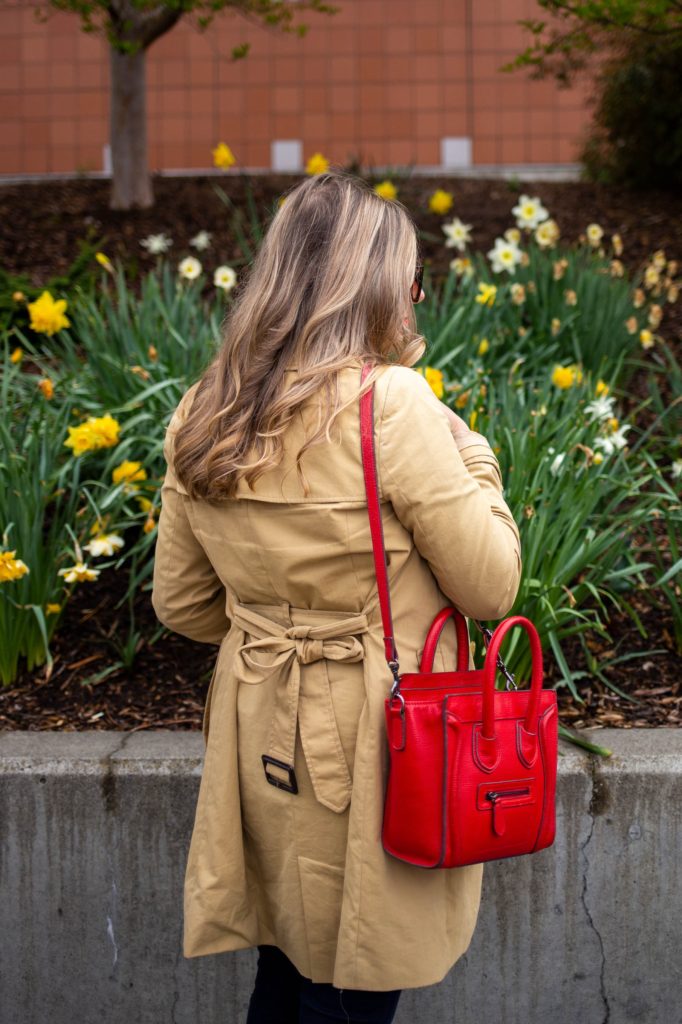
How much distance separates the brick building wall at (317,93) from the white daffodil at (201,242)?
164 inches

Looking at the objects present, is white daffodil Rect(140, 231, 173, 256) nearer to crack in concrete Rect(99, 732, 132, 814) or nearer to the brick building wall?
crack in concrete Rect(99, 732, 132, 814)

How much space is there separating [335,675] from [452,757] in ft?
0.77

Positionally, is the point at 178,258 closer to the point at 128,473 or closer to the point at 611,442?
the point at 128,473

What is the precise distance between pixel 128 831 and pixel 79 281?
390cm

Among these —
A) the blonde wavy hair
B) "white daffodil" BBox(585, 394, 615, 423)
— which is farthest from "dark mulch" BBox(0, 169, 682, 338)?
the blonde wavy hair

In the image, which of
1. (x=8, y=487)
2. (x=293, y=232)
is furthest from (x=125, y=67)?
(x=293, y=232)

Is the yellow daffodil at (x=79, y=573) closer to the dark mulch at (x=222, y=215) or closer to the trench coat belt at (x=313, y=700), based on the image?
the trench coat belt at (x=313, y=700)

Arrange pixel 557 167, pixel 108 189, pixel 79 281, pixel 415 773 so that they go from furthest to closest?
1. pixel 557 167
2. pixel 108 189
3. pixel 79 281
4. pixel 415 773

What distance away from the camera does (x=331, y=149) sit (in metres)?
10.2

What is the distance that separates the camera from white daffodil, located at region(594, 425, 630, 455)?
3307 millimetres

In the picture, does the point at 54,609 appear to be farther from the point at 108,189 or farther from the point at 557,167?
the point at 557,167

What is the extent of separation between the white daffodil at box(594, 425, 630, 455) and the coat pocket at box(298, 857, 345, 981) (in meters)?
1.87

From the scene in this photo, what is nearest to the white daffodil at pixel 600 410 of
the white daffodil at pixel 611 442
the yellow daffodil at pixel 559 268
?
the white daffodil at pixel 611 442

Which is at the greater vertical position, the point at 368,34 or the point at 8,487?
the point at 368,34
